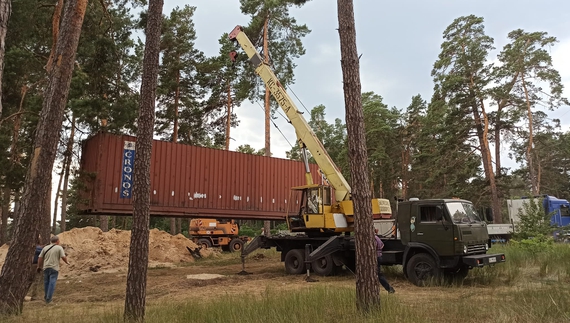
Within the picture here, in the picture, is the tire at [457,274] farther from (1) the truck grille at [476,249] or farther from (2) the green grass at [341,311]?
(2) the green grass at [341,311]

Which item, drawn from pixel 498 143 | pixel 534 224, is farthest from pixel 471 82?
pixel 534 224

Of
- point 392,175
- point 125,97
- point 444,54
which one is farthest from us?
point 392,175

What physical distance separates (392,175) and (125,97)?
26.3m

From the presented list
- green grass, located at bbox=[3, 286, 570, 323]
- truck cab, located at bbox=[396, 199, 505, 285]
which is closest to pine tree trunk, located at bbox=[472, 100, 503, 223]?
truck cab, located at bbox=[396, 199, 505, 285]

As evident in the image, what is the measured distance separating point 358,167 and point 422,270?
460cm

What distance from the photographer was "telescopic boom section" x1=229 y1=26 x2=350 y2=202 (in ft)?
34.0

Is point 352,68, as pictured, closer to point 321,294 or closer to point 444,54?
point 321,294

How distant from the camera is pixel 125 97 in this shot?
1338cm

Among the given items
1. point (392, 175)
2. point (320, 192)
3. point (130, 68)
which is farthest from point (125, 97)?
point (392, 175)

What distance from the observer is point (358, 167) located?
505 centimetres

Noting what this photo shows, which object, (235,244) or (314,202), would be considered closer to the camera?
(314,202)

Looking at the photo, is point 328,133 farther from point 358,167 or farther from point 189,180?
point 358,167

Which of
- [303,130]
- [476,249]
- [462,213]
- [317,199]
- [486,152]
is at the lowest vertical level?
[476,249]

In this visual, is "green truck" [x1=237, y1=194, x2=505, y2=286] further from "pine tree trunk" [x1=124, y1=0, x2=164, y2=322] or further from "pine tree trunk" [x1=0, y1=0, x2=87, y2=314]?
"pine tree trunk" [x1=0, y1=0, x2=87, y2=314]
